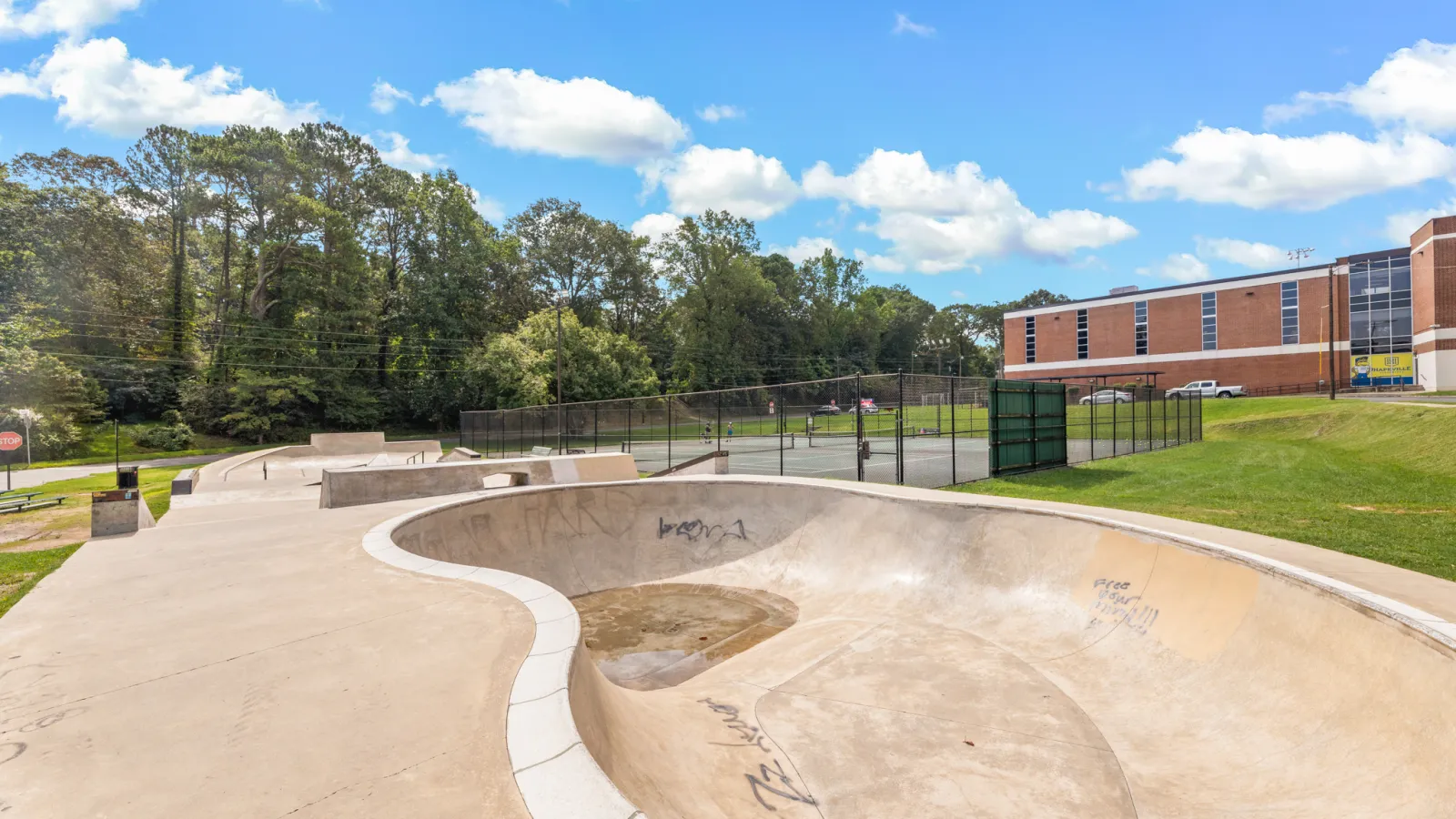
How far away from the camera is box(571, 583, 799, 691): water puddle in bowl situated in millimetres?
6340

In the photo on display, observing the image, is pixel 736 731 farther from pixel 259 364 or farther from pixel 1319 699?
pixel 259 364

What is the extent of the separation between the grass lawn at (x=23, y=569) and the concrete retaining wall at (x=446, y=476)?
347 cm

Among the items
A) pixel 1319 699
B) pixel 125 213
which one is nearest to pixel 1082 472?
pixel 1319 699

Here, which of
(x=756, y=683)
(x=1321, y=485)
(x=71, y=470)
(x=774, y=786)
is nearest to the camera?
(x=774, y=786)

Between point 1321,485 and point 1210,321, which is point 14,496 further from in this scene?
point 1210,321

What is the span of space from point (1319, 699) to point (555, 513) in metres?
8.70

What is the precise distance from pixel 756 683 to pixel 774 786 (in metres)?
1.66

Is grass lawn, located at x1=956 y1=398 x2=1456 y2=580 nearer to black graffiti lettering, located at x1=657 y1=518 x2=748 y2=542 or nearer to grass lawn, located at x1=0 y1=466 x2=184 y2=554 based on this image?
black graffiti lettering, located at x1=657 y1=518 x2=748 y2=542

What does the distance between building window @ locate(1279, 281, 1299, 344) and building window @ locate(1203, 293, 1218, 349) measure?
4064 mm

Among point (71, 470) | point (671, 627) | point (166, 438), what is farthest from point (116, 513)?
point (166, 438)

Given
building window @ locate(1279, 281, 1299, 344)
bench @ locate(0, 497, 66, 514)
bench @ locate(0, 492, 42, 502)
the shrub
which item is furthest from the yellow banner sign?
the shrub

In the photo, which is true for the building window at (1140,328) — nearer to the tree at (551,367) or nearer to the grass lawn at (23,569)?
the tree at (551,367)

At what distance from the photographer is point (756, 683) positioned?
553 centimetres

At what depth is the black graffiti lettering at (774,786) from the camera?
12.4 feet
